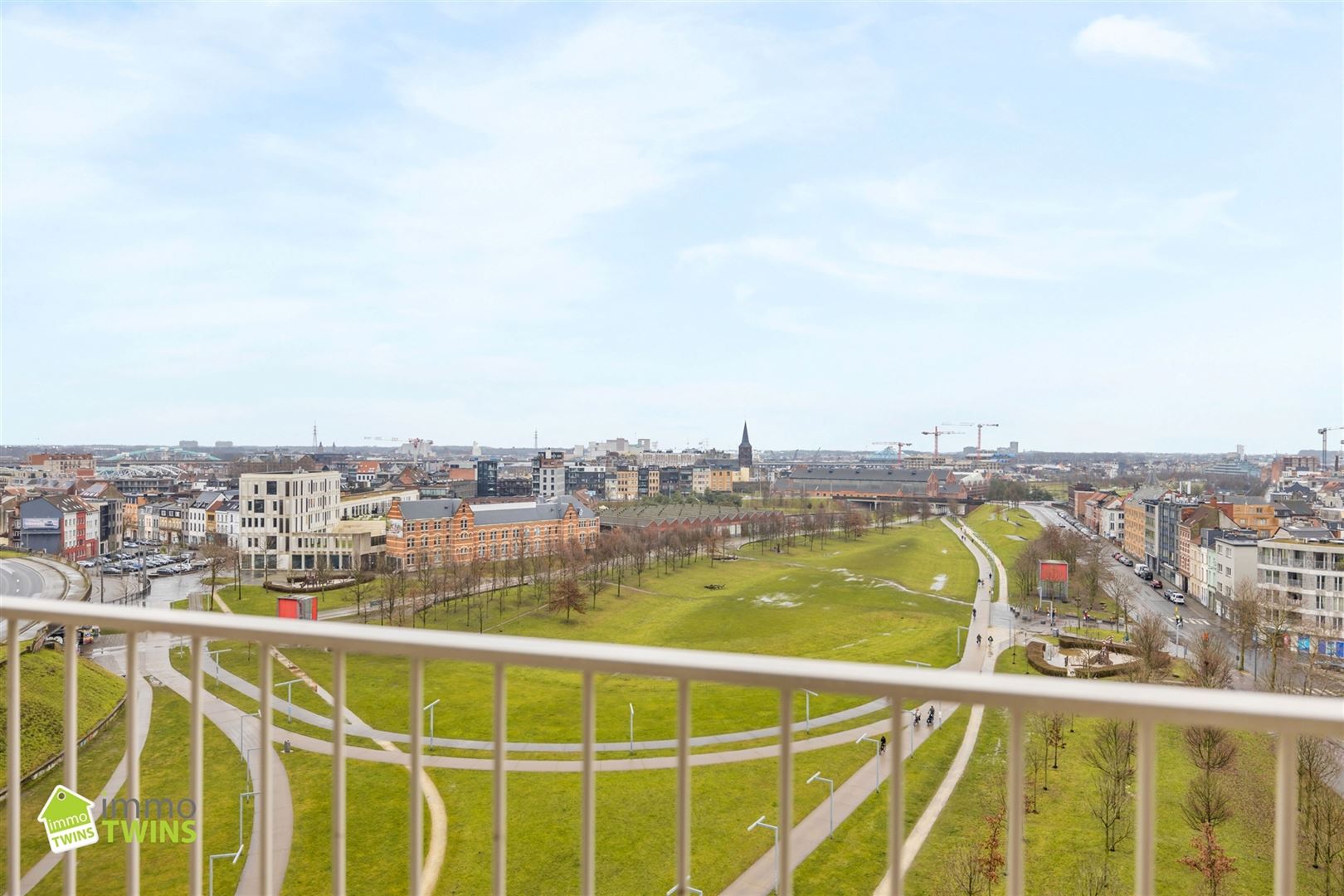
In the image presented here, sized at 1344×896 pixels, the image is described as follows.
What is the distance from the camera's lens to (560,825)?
4.17 metres

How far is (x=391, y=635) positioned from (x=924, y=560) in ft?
103

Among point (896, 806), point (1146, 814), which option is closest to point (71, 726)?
point (896, 806)

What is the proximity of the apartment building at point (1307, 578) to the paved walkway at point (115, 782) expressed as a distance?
20.8 metres

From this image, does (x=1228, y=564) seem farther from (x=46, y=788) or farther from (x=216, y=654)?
(x=46, y=788)

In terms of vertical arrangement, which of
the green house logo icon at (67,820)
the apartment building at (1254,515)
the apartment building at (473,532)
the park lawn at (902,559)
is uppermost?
the green house logo icon at (67,820)

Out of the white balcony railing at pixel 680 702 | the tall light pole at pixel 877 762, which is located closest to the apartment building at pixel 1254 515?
the tall light pole at pixel 877 762

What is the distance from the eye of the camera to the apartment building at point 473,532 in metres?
25.9

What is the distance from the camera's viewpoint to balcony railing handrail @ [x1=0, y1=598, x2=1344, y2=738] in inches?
38.0

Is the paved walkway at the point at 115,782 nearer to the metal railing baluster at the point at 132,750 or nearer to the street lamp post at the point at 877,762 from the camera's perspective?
the metal railing baluster at the point at 132,750

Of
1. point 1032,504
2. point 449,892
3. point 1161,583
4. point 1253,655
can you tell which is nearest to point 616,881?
point 449,892

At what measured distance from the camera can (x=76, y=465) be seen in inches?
1812

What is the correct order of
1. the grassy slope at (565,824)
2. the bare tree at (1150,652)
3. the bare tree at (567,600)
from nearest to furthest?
the grassy slope at (565,824)
the bare tree at (1150,652)
the bare tree at (567,600)

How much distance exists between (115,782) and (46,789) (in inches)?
5.3

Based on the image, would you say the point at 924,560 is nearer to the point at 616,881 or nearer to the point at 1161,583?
the point at 1161,583
